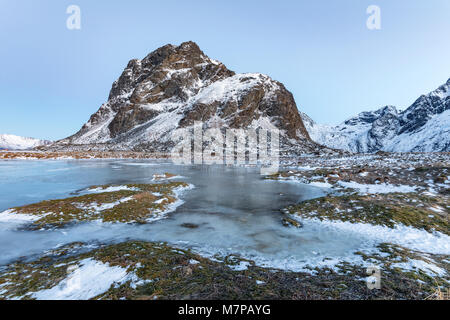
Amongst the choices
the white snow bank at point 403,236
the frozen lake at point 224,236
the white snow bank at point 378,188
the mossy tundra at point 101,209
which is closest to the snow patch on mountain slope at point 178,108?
the white snow bank at point 378,188

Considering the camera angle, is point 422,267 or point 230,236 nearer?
point 422,267

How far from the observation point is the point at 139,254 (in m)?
7.49

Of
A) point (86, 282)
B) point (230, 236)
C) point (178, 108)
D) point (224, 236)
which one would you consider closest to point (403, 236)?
point (230, 236)

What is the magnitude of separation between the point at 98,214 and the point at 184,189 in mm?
9840

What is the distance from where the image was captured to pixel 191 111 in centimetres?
13462

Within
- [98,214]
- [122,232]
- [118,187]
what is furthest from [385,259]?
[118,187]

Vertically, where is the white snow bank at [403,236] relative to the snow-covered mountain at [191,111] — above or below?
below

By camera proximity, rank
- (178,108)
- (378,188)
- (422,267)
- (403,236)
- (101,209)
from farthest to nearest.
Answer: (178,108), (378,188), (101,209), (403,236), (422,267)

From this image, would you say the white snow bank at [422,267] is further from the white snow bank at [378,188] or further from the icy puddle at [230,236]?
the white snow bank at [378,188]

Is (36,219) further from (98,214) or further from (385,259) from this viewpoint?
(385,259)

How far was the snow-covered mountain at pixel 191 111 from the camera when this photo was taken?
131625 mm

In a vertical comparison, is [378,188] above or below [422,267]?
above

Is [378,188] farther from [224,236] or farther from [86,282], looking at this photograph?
[86,282]

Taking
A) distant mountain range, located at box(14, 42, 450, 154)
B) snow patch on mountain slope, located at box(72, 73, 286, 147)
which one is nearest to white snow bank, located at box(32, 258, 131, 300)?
distant mountain range, located at box(14, 42, 450, 154)
